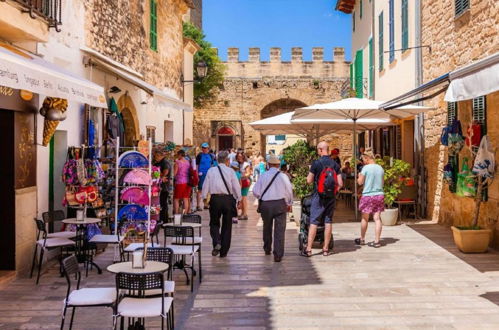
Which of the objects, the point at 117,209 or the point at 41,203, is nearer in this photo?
the point at 41,203

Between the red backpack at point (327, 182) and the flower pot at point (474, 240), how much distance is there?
2049 mm

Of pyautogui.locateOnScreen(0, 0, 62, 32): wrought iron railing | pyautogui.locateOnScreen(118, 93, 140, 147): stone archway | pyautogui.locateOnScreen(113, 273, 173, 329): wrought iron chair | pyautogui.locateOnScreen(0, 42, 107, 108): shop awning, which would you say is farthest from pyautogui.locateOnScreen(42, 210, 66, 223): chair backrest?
pyautogui.locateOnScreen(118, 93, 140, 147): stone archway

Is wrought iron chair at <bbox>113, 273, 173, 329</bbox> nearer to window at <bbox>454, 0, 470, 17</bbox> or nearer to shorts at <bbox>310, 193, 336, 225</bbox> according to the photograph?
shorts at <bbox>310, 193, 336, 225</bbox>

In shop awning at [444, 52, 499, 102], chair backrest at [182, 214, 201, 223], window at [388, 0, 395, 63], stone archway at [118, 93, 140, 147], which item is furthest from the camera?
window at [388, 0, 395, 63]

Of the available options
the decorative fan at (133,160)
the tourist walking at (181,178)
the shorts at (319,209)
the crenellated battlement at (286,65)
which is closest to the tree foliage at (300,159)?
the tourist walking at (181,178)

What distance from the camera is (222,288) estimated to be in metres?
6.71

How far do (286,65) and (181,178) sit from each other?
75.5 ft

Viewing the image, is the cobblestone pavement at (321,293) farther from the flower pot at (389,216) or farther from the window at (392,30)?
the window at (392,30)

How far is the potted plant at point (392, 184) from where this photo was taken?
1131 cm

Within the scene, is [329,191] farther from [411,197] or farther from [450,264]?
[411,197]

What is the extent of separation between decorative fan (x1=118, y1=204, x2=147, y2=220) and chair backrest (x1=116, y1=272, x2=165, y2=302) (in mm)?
4491

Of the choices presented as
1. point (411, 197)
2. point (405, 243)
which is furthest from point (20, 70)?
point (411, 197)

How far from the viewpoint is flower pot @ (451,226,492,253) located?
8.45 metres

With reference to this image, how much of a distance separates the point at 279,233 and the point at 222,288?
166 cm
